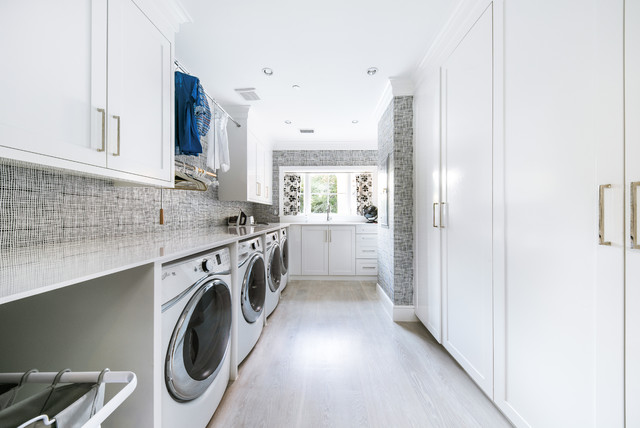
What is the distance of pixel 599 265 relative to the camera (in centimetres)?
82

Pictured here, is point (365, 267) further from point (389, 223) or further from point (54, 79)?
point (54, 79)

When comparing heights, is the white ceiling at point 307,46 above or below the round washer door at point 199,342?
above

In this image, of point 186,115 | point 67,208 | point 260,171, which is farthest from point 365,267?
point 67,208

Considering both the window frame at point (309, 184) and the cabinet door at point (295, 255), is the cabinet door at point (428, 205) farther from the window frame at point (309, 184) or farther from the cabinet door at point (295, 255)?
the window frame at point (309, 184)

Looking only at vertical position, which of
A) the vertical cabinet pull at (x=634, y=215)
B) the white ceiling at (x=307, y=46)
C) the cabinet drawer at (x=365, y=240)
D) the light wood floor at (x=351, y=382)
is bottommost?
the light wood floor at (x=351, y=382)

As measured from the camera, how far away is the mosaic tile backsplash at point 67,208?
3.44 ft

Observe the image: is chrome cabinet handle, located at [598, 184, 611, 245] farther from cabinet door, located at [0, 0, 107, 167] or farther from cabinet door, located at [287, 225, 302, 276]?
cabinet door, located at [287, 225, 302, 276]

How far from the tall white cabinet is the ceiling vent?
181cm

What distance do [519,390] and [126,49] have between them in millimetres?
2402

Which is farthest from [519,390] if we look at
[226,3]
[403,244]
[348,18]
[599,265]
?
[226,3]

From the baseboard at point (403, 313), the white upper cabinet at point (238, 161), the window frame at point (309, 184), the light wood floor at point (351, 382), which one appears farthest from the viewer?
the window frame at point (309, 184)

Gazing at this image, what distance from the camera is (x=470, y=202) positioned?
60.5 inches

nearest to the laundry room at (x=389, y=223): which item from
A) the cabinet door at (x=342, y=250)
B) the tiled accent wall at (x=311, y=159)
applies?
the cabinet door at (x=342, y=250)

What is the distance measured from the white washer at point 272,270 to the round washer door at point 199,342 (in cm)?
102
